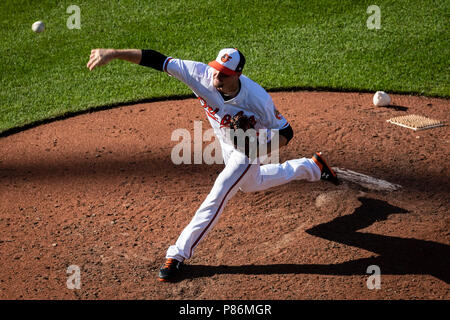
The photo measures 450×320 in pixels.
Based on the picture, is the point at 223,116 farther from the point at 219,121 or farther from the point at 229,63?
the point at 229,63

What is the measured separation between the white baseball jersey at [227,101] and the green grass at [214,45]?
319 centimetres

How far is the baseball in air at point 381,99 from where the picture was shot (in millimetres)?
6864

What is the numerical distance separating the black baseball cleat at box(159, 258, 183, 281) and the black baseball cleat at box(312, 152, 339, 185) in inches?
65.0

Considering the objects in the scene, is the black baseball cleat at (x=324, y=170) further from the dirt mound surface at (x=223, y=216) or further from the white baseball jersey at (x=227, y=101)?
the white baseball jersey at (x=227, y=101)

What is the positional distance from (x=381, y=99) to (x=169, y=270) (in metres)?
3.91

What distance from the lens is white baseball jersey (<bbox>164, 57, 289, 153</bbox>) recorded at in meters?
4.31

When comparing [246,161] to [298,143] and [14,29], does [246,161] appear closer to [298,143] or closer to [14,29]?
[298,143]

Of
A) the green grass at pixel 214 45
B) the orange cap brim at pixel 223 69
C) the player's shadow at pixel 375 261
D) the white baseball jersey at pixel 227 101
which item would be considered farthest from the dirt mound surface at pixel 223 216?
the orange cap brim at pixel 223 69

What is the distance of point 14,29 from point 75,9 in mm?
1111

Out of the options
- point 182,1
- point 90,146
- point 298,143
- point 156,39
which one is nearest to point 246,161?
point 298,143

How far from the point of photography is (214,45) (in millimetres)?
8570

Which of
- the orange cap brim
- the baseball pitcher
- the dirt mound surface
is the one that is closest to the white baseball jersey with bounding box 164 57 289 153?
the baseball pitcher

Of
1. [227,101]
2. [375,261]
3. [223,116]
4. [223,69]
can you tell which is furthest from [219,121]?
[375,261]
